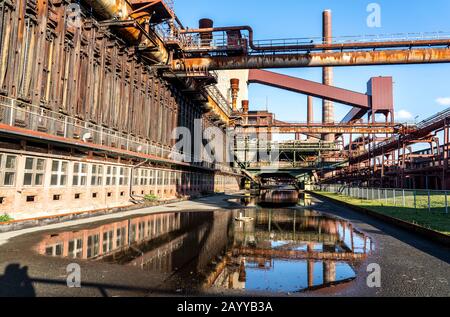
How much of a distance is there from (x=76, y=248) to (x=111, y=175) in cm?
A: 1073

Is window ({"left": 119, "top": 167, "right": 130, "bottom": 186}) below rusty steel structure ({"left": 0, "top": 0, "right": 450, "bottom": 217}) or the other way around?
below

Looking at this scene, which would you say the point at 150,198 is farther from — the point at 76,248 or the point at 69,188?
the point at 76,248

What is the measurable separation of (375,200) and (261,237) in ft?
62.0

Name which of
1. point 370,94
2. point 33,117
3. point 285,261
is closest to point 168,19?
point 33,117

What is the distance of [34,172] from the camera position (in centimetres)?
1268

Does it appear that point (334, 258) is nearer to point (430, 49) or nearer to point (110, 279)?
point (110, 279)

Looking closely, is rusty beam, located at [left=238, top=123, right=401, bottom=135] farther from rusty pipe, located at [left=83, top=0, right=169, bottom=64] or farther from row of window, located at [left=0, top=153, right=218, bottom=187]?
row of window, located at [left=0, top=153, right=218, bottom=187]

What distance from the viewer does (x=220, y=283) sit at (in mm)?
5984

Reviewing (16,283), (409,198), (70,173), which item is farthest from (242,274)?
(409,198)

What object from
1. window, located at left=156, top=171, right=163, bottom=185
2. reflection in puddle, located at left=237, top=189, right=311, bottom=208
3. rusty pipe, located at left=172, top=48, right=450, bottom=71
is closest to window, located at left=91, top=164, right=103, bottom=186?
window, located at left=156, top=171, right=163, bottom=185

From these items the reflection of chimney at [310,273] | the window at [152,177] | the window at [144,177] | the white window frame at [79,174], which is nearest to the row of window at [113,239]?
the white window frame at [79,174]

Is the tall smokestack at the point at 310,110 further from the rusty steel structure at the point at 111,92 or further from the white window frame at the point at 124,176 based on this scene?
the white window frame at the point at 124,176

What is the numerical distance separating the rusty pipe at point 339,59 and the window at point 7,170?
17720mm

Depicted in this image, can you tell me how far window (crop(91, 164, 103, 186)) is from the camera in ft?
55.6
